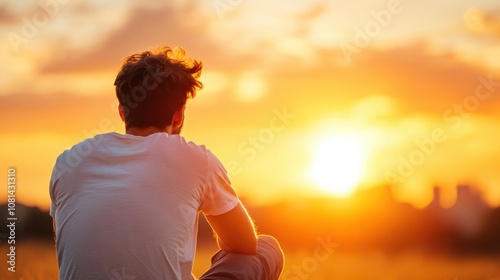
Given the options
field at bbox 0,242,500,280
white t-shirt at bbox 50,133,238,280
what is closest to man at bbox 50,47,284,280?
white t-shirt at bbox 50,133,238,280

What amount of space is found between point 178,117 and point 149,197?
475mm

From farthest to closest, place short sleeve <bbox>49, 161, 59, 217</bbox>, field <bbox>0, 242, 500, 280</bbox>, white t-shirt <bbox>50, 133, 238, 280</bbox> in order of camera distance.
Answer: field <bbox>0, 242, 500, 280</bbox> → short sleeve <bbox>49, 161, 59, 217</bbox> → white t-shirt <bbox>50, 133, 238, 280</bbox>

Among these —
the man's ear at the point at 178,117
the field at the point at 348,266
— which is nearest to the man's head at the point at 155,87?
the man's ear at the point at 178,117

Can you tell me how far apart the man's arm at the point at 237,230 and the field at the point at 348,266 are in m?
1.97

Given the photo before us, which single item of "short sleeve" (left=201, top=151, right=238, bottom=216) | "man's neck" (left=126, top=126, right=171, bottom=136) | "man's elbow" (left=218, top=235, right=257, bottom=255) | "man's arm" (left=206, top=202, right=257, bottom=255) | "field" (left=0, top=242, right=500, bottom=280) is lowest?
"field" (left=0, top=242, right=500, bottom=280)

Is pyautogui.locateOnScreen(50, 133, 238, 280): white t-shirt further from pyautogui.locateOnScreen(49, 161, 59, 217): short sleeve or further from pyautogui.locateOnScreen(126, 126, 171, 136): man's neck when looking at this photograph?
pyautogui.locateOnScreen(126, 126, 171, 136): man's neck

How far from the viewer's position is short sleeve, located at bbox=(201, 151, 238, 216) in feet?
11.2

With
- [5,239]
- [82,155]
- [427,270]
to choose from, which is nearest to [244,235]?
[82,155]

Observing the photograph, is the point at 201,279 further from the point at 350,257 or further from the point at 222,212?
the point at 350,257

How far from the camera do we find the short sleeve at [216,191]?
342 cm

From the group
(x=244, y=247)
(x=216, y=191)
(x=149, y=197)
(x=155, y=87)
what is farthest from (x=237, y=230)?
(x=155, y=87)

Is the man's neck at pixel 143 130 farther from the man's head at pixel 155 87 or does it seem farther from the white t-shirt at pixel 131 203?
the white t-shirt at pixel 131 203

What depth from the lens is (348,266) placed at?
32.1 feet

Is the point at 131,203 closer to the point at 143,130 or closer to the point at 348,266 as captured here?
the point at 143,130
